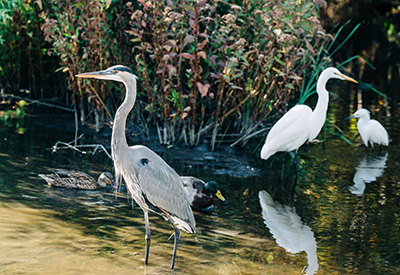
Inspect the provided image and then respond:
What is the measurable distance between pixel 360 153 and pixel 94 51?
5031mm

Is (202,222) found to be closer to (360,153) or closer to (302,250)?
(302,250)

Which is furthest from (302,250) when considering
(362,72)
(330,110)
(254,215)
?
(362,72)

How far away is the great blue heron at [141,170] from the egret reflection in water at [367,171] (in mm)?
3179

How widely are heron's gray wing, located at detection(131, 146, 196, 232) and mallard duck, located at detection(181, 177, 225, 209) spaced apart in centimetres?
113

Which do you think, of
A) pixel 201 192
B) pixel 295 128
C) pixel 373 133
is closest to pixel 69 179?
pixel 201 192

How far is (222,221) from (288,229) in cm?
73

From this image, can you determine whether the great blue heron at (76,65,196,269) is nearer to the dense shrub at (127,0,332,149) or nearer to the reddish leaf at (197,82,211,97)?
the dense shrub at (127,0,332,149)

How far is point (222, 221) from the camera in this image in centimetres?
503

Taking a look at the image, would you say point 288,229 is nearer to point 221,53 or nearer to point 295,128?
point 295,128

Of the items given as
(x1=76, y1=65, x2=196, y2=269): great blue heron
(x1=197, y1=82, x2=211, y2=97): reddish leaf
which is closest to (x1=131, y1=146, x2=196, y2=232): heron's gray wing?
(x1=76, y1=65, x2=196, y2=269): great blue heron

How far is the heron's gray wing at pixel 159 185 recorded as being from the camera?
3.88 m

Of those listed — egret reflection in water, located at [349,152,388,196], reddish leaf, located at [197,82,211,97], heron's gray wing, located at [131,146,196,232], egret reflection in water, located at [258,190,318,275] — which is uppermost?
reddish leaf, located at [197,82,211,97]

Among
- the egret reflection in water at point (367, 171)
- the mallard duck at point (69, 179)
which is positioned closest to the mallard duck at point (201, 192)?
the mallard duck at point (69, 179)

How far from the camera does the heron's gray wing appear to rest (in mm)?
3881
